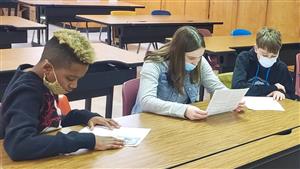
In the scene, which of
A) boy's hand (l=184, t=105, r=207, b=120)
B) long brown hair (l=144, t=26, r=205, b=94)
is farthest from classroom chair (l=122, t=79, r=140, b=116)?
boy's hand (l=184, t=105, r=207, b=120)

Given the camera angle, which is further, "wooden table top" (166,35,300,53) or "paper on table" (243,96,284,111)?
"wooden table top" (166,35,300,53)

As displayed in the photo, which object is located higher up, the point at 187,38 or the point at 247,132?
the point at 187,38

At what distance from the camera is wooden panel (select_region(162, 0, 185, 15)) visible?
8.59m

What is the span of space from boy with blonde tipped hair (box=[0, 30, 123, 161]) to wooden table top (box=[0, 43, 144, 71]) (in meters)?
1.18

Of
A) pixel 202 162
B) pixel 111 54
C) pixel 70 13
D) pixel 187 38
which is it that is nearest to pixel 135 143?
pixel 202 162

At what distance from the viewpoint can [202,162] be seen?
4.80ft

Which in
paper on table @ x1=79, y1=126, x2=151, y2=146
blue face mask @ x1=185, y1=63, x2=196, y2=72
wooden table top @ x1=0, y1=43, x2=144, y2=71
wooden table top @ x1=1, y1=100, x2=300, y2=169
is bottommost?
wooden table top @ x1=1, y1=100, x2=300, y2=169

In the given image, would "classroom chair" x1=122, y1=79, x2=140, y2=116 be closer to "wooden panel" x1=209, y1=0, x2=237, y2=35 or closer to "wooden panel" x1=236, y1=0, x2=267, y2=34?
"wooden panel" x1=236, y1=0, x2=267, y2=34

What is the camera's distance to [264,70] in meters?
2.83

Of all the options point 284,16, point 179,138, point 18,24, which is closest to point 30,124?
point 179,138

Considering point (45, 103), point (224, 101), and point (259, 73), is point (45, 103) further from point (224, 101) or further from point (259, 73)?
point (259, 73)

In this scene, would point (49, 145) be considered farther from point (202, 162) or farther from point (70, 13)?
point (70, 13)

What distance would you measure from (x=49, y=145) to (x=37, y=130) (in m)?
0.09

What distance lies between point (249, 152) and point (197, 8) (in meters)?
6.90
